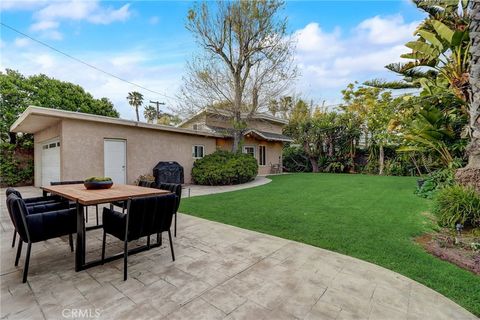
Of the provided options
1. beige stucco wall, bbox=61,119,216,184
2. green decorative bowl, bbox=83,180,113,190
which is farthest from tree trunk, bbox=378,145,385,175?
green decorative bowl, bbox=83,180,113,190

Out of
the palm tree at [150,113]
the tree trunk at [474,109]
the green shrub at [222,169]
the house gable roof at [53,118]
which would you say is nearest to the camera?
the tree trunk at [474,109]

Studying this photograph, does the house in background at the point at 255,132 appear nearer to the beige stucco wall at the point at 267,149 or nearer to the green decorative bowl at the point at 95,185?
the beige stucco wall at the point at 267,149

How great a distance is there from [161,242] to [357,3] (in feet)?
31.9

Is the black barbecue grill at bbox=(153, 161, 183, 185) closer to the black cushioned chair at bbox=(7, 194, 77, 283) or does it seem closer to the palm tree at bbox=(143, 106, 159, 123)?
the black cushioned chair at bbox=(7, 194, 77, 283)

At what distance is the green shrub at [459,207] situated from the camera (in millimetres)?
4191

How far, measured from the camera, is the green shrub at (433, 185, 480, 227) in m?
4.19

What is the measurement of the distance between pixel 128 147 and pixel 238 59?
7339mm

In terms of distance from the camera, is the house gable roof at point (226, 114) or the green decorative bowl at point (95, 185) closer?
the green decorative bowl at point (95, 185)

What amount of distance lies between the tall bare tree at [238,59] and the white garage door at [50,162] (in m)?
6.35

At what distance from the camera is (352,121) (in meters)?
17.0

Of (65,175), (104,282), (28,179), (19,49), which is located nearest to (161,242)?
(104,282)

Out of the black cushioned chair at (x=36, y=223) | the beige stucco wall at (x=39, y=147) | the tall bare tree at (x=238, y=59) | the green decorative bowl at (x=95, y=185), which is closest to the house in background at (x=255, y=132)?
the tall bare tree at (x=238, y=59)

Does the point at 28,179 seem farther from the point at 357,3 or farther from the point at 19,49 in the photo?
the point at 357,3

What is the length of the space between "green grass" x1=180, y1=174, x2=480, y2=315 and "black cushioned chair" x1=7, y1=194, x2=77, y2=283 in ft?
9.60
